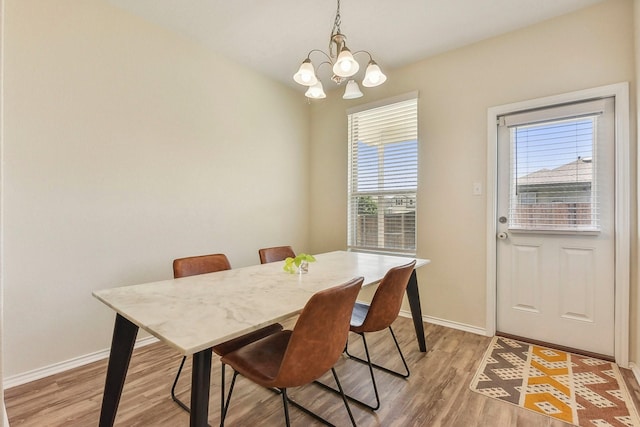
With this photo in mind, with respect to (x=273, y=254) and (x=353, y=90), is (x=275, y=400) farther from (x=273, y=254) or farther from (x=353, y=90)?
(x=353, y=90)

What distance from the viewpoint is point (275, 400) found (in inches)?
73.9

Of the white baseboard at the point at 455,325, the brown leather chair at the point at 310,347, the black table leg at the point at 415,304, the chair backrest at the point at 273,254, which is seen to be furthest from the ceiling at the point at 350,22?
the white baseboard at the point at 455,325

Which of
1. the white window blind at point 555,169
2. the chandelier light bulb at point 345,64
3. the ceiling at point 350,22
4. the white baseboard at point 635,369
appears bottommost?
the white baseboard at point 635,369

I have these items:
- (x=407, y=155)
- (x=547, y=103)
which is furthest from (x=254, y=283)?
(x=547, y=103)

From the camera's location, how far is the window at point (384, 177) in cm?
327

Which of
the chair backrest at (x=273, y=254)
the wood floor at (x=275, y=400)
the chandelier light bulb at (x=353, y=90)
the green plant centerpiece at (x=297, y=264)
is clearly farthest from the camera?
the chair backrest at (x=273, y=254)

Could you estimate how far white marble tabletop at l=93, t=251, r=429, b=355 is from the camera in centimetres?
111

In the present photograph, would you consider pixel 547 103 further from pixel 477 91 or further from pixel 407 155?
pixel 407 155

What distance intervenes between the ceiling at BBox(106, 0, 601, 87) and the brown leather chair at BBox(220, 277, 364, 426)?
2.14m

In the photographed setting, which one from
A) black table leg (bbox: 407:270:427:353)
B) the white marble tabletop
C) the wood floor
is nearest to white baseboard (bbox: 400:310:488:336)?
the wood floor

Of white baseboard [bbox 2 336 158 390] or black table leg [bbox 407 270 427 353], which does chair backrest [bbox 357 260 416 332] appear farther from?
white baseboard [bbox 2 336 158 390]

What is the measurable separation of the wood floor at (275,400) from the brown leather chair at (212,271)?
15 cm

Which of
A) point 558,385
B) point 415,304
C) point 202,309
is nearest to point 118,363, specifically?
point 202,309

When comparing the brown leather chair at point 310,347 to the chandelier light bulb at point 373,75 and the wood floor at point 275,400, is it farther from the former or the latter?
the chandelier light bulb at point 373,75
